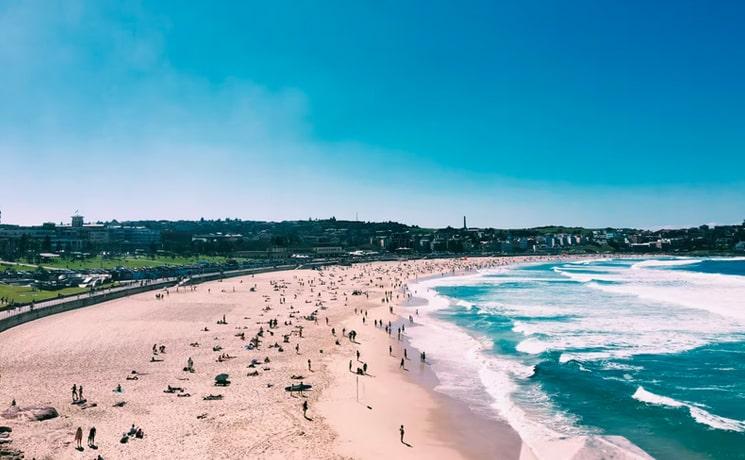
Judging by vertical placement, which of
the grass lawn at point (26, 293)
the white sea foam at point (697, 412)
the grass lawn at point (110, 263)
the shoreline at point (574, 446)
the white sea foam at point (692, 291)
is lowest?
the shoreline at point (574, 446)

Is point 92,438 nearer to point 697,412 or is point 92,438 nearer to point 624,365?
point 697,412

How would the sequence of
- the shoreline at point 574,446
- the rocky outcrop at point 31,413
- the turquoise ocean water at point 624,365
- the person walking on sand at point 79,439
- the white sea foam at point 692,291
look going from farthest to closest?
the white sea foam at point 692,291 → the turquoise ocean water at point 624,365 → the rocky outcrop at point 31,413 → the shoreline at point 574,446 → the person walking on sand at point 79,439

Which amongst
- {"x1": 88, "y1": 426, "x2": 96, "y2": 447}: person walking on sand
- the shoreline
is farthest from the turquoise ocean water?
{"x1": 88, "y1": 426, "x2": 96, "y2": 447}: person walking on sand

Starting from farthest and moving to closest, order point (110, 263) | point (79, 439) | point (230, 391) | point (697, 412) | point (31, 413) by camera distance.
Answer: point (110, 263) < point (230, 391) < point (697, 412) < point (31, 413) < point (79, 439)

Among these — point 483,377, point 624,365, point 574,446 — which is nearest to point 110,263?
point 483,377

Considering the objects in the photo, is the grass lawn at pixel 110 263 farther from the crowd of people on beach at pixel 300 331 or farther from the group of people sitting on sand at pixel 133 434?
the group of people sitting on sand at pixel 133 434

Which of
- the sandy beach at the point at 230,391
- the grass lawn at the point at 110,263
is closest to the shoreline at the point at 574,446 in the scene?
the sandy beach at the point at 230,391
